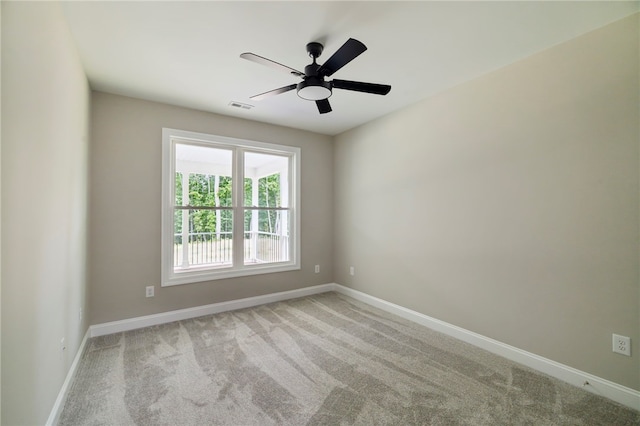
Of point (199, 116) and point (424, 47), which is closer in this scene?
point (424, 47)

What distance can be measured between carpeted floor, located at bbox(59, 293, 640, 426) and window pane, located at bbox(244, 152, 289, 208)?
202 cm

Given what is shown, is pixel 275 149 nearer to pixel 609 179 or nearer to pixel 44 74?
pixel 44 74

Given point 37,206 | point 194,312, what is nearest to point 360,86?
point 37,206

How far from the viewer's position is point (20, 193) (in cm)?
130

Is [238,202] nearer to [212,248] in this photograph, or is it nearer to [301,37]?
[212,248]

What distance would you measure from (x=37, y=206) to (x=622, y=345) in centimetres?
383

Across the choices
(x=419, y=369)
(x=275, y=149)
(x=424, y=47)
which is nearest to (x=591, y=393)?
(x=419, y=369)

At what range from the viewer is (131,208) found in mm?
3174

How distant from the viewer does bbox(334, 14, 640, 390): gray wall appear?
1.97 metres

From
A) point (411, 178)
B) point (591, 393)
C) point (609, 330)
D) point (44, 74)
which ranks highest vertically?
point (44, 74)

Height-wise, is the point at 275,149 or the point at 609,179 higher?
the point at 275,149

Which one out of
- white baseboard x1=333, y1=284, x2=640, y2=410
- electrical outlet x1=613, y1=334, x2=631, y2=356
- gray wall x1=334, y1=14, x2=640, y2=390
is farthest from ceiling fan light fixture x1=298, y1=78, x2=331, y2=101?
electrical outlet x1=613, y1=334, x2=631, y2=356

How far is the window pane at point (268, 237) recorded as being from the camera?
14.4ft

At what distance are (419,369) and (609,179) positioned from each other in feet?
6.71
